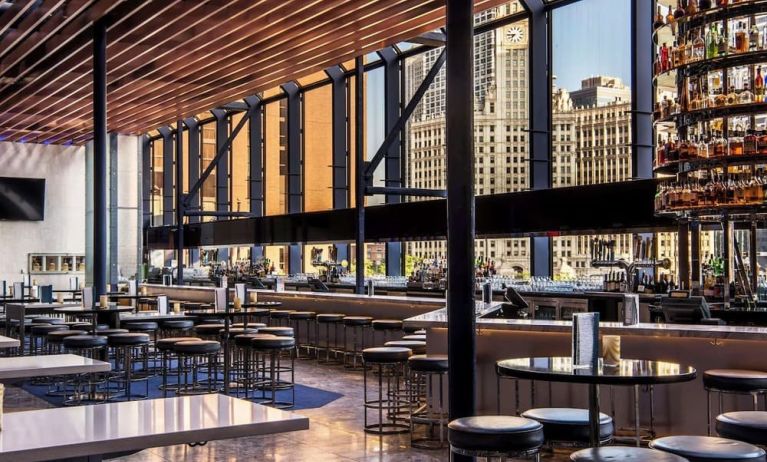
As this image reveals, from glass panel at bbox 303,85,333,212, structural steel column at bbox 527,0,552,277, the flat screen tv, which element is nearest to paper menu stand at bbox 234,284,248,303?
structural steel column at bbox 527,0,552,277

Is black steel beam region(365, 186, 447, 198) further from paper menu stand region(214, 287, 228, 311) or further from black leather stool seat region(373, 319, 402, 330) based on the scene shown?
paper menu stand region(214, 287, 228, 311)

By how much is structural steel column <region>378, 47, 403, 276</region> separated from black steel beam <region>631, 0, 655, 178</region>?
465 centimetres

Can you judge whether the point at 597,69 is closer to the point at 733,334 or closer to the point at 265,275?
the point at 733,334

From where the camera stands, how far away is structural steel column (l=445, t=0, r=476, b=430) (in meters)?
4.79

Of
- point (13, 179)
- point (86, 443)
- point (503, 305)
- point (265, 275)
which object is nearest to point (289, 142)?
point (265, 275)

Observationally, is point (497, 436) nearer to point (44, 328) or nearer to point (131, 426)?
point (131, 426)

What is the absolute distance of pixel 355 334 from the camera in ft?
35.1

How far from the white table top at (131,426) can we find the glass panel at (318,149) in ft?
44.1

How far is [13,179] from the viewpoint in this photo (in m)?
18.5

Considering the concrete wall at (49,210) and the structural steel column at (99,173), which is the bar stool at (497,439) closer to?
the structural steel column at (99,173)

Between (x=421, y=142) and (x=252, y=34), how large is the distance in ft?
16.1

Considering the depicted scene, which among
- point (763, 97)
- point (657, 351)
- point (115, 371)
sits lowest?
point (115, 371)

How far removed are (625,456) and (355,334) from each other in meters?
7.79

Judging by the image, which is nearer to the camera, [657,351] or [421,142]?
[657,351]
